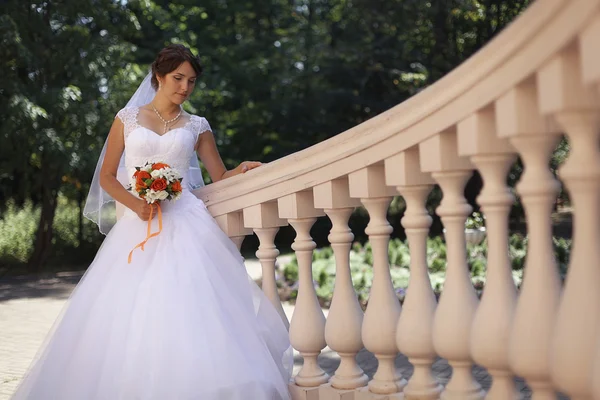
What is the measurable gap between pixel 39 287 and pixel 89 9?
627 centimetres

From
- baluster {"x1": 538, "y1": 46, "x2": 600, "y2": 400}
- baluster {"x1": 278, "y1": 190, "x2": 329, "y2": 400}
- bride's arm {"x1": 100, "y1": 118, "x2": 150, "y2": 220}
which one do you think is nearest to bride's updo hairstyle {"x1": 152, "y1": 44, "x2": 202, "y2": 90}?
bride's arm {"x1": 100, "y1": 118, "x2": 150, "y2": 220}

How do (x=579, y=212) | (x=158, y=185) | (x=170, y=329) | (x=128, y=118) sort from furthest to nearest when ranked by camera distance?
(x=128, y=118) → (x=158, y=185) → (x=170, y=329) → (x=579, y=212)

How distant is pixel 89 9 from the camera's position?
52.7 ft

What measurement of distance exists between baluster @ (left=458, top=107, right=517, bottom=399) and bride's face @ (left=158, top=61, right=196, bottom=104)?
2.38 metres

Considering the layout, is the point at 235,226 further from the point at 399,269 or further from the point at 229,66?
the point at 229,66

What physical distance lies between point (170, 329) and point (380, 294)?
3.64 feet

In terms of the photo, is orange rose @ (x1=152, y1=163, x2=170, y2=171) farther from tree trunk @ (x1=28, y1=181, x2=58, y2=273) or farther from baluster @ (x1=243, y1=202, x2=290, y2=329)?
tree trunk @ (x1=28, y1=181, x2=58, y2=273)

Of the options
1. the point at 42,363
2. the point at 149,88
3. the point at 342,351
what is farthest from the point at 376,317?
the point at 149,88

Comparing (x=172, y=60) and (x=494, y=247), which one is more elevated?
(x=172, y=60)

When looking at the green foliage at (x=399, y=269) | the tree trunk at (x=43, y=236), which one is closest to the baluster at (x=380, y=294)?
the green foliage at (x=399, y=269)

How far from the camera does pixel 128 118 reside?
4.22m

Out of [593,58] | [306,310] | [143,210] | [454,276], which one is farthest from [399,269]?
[593,58]

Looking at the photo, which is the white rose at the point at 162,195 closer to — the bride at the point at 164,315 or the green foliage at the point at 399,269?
the bride at the point at 164,315

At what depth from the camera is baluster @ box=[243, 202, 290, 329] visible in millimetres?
3113
